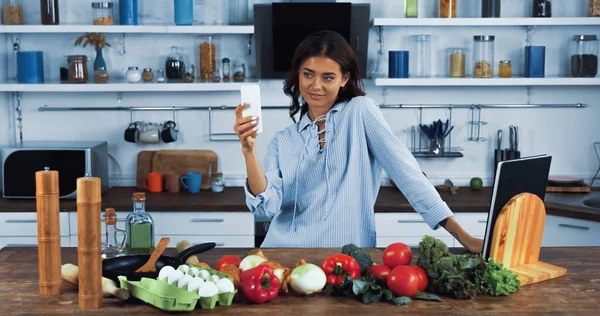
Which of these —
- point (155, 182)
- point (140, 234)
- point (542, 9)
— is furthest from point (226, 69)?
point (140, 234)

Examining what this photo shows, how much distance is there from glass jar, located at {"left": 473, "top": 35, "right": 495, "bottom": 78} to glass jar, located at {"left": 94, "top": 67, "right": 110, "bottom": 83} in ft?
7.04

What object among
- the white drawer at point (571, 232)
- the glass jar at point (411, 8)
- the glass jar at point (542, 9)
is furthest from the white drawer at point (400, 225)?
the glass jar at point (542, 9)

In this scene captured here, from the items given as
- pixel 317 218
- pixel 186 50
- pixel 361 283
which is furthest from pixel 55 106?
pixel 361 283

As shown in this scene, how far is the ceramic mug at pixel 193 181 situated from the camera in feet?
14.5

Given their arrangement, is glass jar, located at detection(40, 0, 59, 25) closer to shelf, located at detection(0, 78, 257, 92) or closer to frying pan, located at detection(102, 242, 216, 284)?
shelf, located at detection(0, 78, 257, 92)

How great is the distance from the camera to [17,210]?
407cm

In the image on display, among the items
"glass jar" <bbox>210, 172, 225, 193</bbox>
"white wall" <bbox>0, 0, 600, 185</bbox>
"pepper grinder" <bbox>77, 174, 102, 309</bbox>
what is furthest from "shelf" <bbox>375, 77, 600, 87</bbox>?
"pepper grinder" <bbox>77, 174, 102, 309</bbox>

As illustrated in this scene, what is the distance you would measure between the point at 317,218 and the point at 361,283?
2.41ft

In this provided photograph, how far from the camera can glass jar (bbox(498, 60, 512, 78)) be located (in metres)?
4.43

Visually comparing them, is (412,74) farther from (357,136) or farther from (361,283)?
(361,283)

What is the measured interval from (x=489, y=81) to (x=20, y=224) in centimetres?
271

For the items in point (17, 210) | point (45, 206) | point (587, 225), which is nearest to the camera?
point (45, 206)

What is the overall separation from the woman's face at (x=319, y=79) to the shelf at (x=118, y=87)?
173 cm

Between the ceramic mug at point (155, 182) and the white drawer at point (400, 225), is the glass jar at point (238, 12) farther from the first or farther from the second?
the white drawer at point (400, 225)
